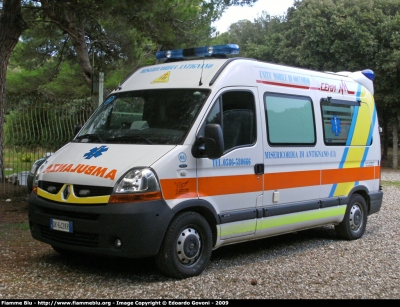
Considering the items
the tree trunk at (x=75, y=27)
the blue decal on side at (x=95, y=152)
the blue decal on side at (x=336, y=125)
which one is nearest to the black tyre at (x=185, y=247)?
the blue decal on side at (x=95, y=152)

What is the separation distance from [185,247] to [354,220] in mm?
4041

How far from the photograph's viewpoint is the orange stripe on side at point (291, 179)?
7.38 metres

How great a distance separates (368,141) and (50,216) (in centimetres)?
575

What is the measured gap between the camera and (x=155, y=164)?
593cm

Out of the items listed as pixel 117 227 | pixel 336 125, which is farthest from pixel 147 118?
pixel 336 125

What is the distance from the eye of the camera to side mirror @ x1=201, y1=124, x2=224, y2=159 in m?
6.16

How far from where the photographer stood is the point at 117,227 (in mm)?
→ 5773

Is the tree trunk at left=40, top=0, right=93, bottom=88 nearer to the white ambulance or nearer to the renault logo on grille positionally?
the white ambulance

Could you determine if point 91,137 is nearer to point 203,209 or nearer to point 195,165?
point 195,165

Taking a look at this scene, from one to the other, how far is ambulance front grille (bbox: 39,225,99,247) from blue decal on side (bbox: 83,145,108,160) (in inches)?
35.2

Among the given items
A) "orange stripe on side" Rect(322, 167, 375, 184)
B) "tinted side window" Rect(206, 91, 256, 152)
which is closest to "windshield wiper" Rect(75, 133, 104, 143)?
"tinted side window" Rect(206, 91, 256, 152)

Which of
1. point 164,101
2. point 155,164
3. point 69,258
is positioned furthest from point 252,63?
point 69,258

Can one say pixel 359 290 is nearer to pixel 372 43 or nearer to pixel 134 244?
pixel 134 244

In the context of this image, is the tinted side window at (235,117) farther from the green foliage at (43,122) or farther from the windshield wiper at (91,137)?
the green foliage at (43,122)
